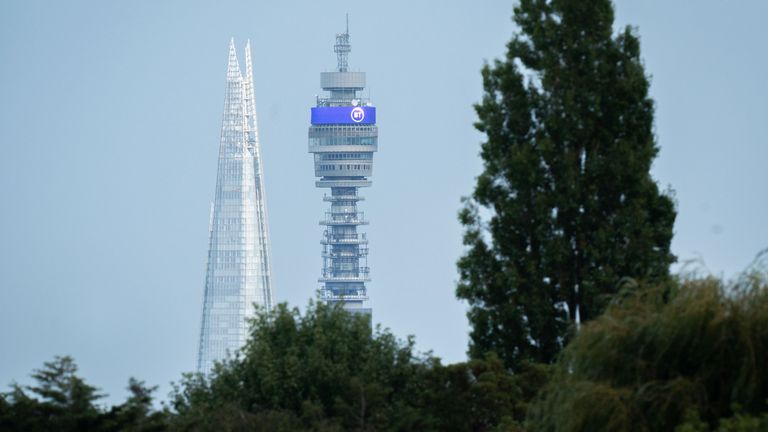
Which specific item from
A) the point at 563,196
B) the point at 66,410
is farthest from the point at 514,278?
the point at 66,410

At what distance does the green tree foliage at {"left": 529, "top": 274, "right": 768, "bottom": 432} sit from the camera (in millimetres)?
39969

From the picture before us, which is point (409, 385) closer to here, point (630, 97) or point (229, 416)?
point (229, 416)

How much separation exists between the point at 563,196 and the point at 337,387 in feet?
33.1

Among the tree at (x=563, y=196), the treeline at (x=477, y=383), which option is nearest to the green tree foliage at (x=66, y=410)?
the treeline at (x=477, y=383)

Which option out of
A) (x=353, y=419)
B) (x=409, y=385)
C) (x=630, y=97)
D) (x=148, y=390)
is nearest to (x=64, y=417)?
(x=148, y=390)

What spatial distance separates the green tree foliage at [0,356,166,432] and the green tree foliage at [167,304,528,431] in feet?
4.79

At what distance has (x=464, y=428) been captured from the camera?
196ft

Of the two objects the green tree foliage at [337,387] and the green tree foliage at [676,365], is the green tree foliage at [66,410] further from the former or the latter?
the green tree foliage at [676,365]

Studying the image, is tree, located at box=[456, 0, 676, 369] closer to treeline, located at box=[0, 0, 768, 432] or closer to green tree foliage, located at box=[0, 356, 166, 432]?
treeline, located at box=[0, 0, 768, 432]

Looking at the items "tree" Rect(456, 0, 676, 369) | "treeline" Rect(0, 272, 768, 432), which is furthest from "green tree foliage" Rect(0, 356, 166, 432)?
"tree" Rect(456, 0, 676, 369)

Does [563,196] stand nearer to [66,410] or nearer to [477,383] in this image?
[477,383]

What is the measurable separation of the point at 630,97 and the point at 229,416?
18.4 metres

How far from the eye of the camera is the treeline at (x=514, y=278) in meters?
57.8

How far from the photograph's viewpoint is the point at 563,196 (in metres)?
62.3
